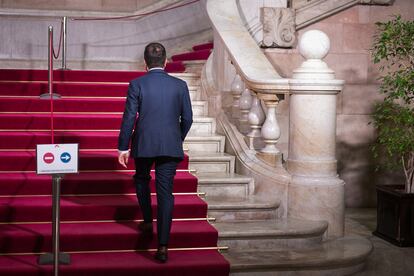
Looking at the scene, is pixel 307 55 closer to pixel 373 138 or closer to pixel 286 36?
pixel 286 36

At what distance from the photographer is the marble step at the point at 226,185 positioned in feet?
21.9

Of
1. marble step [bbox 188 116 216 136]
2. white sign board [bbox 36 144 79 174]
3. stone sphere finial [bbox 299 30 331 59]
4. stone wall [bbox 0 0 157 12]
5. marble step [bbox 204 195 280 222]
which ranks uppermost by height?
stone wall [bbox 0 0 157 12]

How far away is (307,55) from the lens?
21.1 feet

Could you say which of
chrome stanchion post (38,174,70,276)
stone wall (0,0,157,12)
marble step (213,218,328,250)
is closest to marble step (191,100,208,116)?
marble step (213,218,328,250)

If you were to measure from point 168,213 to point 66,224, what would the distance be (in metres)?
1.08

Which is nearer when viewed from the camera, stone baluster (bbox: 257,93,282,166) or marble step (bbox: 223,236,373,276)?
marble step (bbox: 223,236,373,276)

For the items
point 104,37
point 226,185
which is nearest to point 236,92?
point 226,185

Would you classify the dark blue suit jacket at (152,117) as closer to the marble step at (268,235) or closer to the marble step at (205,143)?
the marble step at (268,235)

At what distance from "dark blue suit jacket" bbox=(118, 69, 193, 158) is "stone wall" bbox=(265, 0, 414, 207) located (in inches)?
118

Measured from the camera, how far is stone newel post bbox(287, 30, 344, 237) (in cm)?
632

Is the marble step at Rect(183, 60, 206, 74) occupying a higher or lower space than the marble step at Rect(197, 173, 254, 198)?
higher

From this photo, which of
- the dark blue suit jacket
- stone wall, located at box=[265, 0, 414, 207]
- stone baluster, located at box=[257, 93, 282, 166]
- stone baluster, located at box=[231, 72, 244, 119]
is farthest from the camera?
stone wall, located at box=[265, 0, 414, 207]

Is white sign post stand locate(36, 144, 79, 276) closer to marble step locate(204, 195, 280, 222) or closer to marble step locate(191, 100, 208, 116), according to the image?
marble step locate(204, 195, 280, 222)

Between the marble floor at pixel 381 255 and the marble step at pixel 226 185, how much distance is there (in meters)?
1.06
